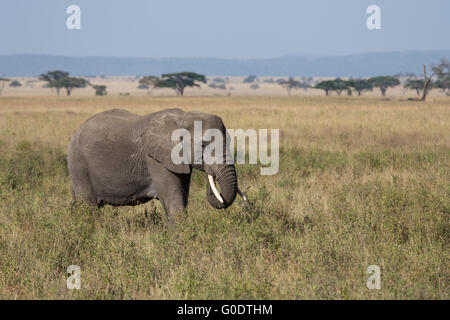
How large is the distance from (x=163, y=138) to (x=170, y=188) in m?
0.63

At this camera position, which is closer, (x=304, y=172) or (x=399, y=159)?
(x=304, y=172)

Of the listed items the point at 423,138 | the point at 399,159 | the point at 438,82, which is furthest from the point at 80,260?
the point at 438,82

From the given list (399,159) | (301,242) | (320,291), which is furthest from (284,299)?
(399,159)

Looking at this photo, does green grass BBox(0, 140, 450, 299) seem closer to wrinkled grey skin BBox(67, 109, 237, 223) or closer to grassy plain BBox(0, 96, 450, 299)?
grassy plain BBox(0, 96, 450, 299)

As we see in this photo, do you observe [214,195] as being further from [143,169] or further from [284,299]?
[284,299]

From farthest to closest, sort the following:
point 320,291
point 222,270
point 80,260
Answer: point 80,260, point 222,270, point 320,291

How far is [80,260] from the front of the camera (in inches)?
227

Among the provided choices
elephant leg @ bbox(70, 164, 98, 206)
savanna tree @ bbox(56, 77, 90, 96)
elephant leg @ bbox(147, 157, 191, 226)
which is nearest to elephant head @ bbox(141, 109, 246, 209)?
elephant leg @ bbox(147, 157, 191, 226)

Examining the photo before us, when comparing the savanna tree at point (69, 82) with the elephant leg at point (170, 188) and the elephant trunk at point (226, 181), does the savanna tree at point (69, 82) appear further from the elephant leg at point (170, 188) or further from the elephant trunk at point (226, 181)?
the elephant trunk at point (226, 181)

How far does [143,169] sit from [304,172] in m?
5.38

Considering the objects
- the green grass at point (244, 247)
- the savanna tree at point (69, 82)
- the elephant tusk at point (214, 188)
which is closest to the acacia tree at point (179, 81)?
the savanna tree at point (69, 82)

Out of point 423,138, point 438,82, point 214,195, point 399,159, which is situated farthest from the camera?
point 438,82

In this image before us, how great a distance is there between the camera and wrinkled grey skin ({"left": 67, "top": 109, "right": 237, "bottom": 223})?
6.45 m

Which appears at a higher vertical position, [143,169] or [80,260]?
[143,169]
